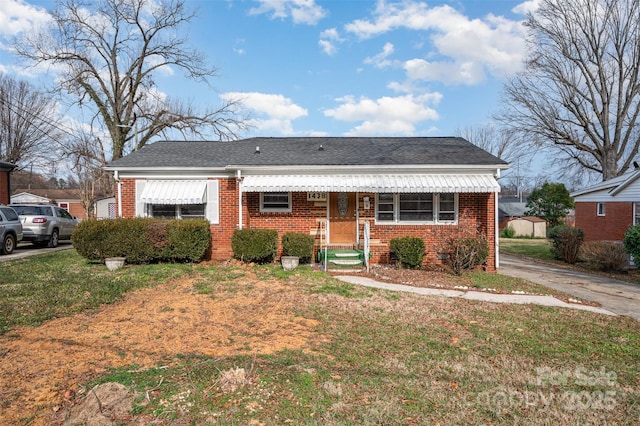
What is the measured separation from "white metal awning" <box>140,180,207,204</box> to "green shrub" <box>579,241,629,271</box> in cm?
1349

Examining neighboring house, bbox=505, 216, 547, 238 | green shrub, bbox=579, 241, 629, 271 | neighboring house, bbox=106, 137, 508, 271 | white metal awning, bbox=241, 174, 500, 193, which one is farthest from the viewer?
neighboring house, bbox=505, 216, 547, 238

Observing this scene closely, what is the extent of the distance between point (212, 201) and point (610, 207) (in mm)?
17826

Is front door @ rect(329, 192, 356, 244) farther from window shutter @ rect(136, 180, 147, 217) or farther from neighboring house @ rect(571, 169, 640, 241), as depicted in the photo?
neighboring house @ rect(571, 169, 640, 241)

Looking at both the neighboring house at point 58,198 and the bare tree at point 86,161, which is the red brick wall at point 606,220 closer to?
the bare tree at point 86,161

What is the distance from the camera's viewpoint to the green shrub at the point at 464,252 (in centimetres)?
1045

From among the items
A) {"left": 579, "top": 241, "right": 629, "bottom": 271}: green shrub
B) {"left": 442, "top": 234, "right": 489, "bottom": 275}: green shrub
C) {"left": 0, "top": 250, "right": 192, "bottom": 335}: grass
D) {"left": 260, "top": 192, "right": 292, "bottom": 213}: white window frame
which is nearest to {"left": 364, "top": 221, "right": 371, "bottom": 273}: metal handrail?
{"left": 442, "top": 234, "right": 489, "bottom": 275}: green shrub

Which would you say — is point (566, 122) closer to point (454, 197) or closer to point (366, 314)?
point (454, 197)

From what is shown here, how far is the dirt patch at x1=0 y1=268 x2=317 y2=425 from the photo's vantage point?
11.9 feet

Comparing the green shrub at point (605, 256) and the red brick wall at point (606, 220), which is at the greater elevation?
the red brick wall at point (606, 220)

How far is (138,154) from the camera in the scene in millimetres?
13484

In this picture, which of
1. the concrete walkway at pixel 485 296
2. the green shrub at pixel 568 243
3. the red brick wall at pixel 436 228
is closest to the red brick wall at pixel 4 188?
the red brick wall at pixel 436 228

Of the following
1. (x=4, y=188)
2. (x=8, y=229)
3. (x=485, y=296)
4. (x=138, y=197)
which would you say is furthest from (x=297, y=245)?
(x=4, y=188)

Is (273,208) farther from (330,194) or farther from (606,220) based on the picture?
(606,220)

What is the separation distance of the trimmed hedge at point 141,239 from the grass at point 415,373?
3976 mm
